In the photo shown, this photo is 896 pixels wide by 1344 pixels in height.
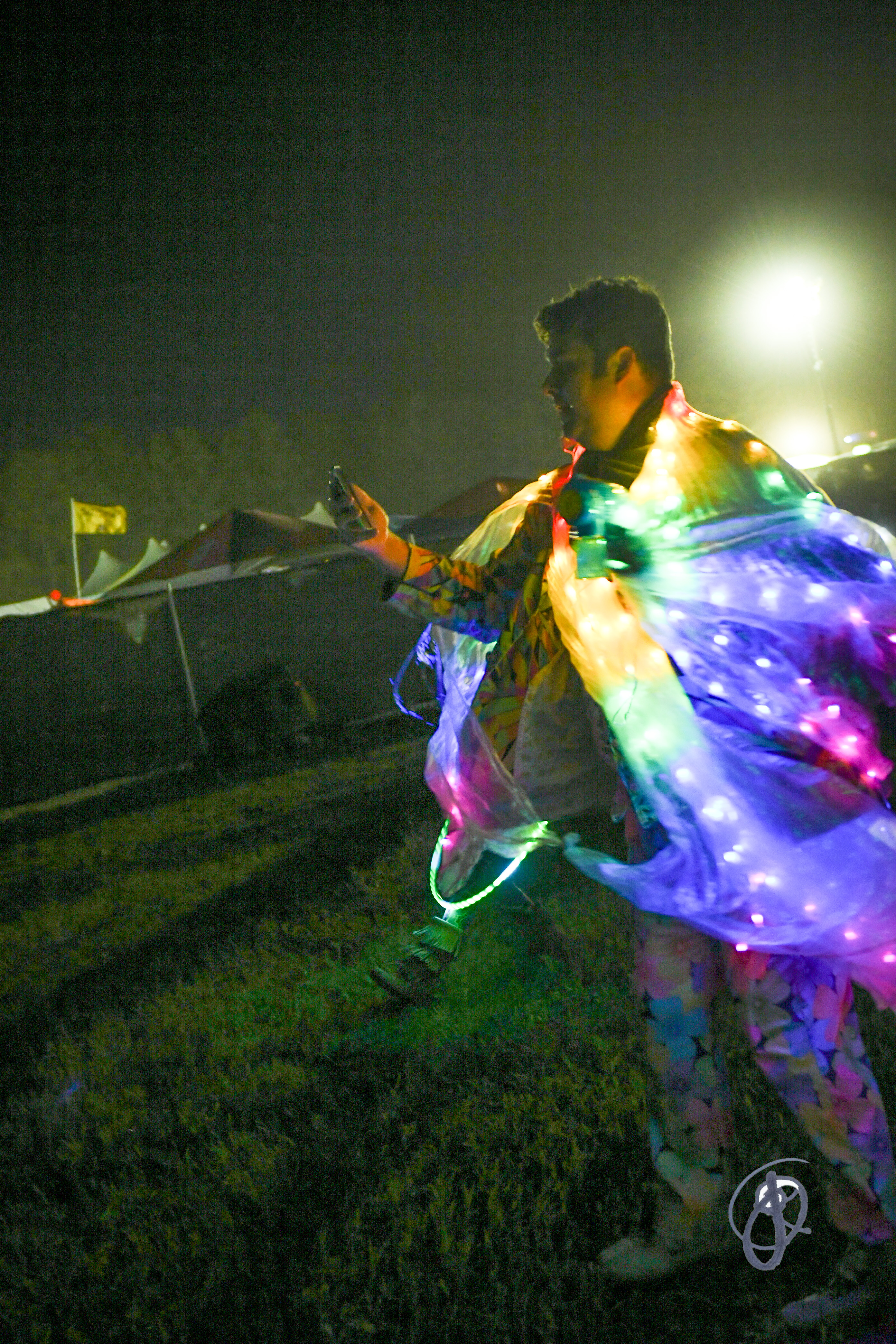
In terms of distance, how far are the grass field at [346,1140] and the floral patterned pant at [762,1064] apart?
0.95 feet

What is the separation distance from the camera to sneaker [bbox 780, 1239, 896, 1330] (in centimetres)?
184

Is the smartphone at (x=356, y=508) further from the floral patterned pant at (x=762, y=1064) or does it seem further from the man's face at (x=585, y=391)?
the floral patterned pant at (x=762, y=1064)

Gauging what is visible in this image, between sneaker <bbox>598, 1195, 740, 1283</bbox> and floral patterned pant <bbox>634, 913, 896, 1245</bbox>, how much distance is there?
0.16 feet

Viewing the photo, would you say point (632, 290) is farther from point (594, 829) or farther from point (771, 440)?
point (771, 440)

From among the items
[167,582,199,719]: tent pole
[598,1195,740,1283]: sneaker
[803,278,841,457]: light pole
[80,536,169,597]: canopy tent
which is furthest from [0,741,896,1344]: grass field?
[803,278,841,457]: light pole

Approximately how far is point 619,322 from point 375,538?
79cm

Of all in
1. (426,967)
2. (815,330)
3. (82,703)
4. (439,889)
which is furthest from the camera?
(815,330)

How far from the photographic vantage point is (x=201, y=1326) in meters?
2.27

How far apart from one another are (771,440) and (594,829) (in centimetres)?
4302

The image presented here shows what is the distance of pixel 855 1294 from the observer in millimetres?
1851

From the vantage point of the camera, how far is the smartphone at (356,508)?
2395mm

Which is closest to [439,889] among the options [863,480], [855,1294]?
[855,1294]

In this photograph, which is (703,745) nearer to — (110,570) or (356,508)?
(356,508)

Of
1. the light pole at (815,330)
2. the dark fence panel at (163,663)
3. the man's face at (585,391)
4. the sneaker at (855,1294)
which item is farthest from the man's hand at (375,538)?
the light pole at (815,330)
